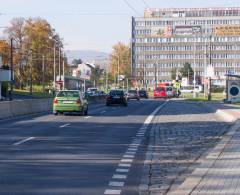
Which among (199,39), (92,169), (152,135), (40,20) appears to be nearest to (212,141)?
(152,135)

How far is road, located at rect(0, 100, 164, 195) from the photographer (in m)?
10.6

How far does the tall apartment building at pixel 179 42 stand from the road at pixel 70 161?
14713 cm

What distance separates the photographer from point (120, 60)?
16300 cm

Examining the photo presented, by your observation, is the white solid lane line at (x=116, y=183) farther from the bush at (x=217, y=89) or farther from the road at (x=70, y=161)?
the bush at (x=217, y=89)

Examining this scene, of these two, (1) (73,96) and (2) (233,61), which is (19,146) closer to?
(1) (73,96)

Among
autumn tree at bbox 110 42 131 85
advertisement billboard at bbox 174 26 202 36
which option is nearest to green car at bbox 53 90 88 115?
autumn tree at bbox 110 42 131 85

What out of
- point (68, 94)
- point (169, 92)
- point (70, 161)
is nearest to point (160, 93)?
point (169, 92)

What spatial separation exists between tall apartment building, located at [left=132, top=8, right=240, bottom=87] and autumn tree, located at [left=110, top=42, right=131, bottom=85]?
19.3 feet

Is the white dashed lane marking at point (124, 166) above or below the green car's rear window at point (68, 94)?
below

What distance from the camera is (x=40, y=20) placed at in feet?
365

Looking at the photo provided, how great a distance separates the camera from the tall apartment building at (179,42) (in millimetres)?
168625

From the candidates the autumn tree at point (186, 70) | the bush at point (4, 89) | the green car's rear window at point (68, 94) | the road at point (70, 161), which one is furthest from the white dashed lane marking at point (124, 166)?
the autumn tree at point (186, 70)

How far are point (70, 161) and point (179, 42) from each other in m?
160

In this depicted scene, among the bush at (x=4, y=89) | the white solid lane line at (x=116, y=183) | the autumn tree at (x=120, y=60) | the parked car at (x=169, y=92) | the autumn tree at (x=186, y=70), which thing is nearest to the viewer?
→ the white solid lane line at (x=116, y=183)
